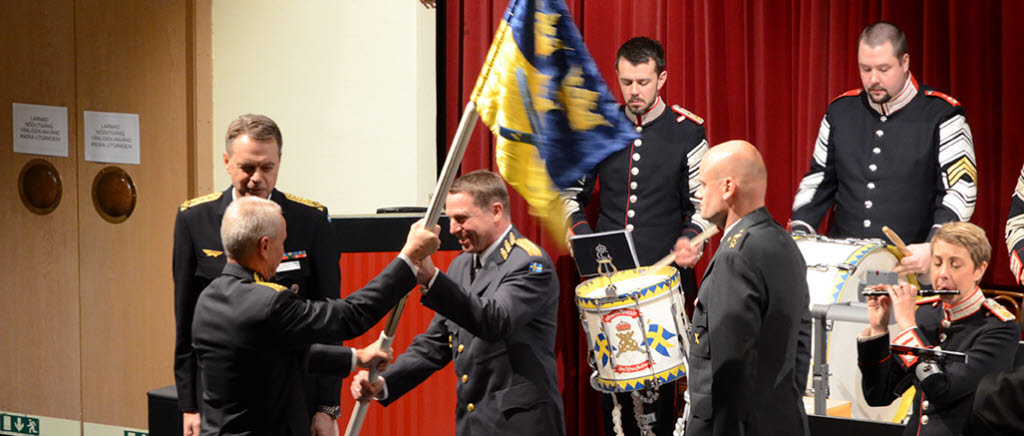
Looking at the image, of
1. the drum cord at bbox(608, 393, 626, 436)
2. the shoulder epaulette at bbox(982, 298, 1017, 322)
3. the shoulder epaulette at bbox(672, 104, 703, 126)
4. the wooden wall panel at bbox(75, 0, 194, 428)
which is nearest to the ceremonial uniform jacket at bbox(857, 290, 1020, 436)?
the shoulder epaulette at bbox(982, 298, 1017, 322)

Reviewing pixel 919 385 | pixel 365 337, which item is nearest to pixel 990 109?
pixel 919 385

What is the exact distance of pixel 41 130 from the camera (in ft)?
19.5

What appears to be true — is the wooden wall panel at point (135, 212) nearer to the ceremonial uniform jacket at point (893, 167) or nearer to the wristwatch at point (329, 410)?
the wristwatch at point (329, 410)

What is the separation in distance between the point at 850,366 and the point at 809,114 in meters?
1.24

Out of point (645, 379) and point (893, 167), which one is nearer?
point (645, 379)

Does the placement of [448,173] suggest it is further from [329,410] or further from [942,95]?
[942,95]

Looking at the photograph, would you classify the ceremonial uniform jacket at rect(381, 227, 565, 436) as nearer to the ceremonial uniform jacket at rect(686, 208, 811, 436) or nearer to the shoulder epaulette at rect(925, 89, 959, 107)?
the ceremonial uniform jacket at rect(686, 208, 811, 436)

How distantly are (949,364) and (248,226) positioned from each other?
1963 mm

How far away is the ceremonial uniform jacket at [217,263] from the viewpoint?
3100 millimetres

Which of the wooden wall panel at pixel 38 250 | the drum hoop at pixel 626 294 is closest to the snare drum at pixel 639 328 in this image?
the drum hoop at pixel 626 294

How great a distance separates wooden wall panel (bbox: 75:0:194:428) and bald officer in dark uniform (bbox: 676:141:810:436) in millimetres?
3837

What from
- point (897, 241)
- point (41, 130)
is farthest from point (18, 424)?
point (897, 241)

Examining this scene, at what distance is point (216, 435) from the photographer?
105 inches

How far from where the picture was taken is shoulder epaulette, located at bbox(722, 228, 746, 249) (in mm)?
2561
